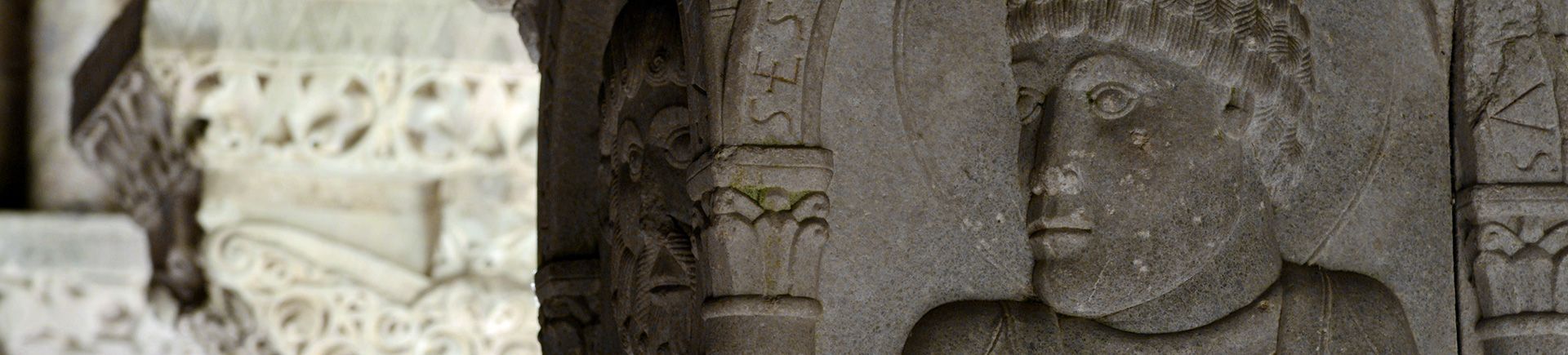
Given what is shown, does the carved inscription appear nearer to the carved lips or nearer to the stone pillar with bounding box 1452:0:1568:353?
the carved lips

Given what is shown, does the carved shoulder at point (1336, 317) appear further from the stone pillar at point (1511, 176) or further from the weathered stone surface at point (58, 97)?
the weathered stone surface at point (58, 97)

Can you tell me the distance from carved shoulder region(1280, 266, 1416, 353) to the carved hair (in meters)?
0.14

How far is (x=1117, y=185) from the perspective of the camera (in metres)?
2.60

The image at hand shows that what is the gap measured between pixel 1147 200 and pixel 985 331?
0.86 ft

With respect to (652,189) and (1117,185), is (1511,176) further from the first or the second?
(652,189)

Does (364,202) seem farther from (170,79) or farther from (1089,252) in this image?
(1089,252)

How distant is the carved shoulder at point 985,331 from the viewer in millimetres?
2545

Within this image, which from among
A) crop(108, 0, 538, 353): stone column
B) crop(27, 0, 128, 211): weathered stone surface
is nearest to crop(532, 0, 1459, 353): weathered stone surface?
crop(108, 0, 538, 353): stone column

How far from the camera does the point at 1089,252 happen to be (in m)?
2.60

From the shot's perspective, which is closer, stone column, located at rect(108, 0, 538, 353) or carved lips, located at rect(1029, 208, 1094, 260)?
carved lips, located at rect(1029, 208, 1094, 260)

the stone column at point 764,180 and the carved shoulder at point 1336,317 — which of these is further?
the carved shoulder at point 1336,317

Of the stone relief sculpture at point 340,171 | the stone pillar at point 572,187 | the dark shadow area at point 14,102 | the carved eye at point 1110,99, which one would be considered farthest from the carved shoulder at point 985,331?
the dark shadow area at point 14,102

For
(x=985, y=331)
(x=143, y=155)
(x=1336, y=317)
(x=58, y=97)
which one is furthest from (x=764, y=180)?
(x=58, y=97)

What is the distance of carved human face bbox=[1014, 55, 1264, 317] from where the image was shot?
259 centimetres
